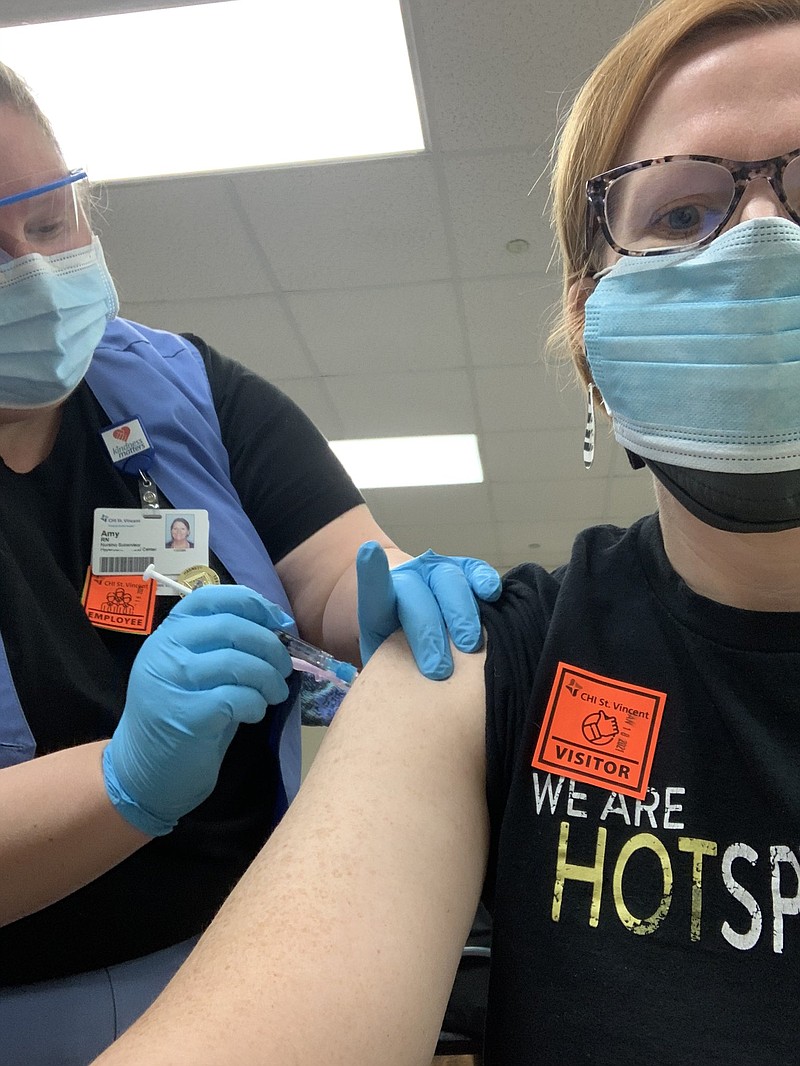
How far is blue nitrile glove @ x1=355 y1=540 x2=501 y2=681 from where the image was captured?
0.75m

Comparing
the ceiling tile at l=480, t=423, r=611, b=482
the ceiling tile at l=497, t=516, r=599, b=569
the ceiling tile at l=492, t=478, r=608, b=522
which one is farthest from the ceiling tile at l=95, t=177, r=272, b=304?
the ceiling tile at l=497, t=516, r=599, b=569

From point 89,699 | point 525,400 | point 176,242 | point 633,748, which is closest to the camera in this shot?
point 633,748

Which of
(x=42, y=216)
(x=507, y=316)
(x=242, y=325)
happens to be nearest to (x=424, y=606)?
(x=42, y=216)

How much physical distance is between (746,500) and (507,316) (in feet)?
9.16

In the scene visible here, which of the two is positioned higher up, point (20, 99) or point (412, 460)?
point (412, 460)

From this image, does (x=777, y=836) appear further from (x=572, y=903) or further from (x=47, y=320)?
(x=47, y=320)

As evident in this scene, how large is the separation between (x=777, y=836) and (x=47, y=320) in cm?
108

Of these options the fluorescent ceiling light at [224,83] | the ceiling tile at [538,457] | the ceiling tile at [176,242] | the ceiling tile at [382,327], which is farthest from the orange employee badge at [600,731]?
the ceiling tile at [538,457]

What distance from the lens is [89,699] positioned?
0.95 m

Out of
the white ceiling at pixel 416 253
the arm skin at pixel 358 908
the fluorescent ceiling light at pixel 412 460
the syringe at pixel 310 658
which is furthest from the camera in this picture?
the fluorescent ceiling light at pixel 412 460

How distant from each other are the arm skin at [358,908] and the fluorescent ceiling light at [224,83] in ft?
6.24

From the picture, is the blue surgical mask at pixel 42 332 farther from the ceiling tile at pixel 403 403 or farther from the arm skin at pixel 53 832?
the ceiling tile at pixel 403 403

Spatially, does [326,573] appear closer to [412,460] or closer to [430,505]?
[412,460]

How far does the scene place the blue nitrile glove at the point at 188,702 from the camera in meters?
0.85
